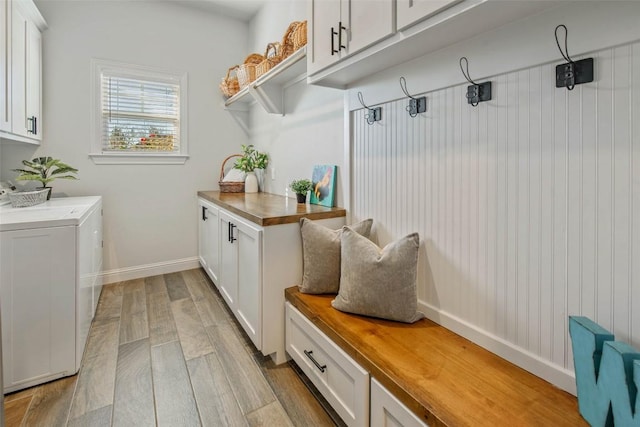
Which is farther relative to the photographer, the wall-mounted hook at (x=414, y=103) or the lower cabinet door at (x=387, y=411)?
the wall-mounted hook at (x=414, y=103)

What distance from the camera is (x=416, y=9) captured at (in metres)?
1.10

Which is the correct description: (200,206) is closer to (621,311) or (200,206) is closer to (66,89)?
(66,89)

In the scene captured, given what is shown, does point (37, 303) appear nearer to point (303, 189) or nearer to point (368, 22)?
point (303, 189)

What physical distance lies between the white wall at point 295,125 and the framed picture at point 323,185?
4 centimetres

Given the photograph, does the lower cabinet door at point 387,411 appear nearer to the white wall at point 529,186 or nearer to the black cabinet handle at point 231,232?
the white wall at point 529,186

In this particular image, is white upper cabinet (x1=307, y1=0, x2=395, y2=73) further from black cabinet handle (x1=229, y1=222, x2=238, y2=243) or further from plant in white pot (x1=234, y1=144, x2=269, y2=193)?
plant in white pot (x1=234, y1=144, x2=269, y2=193)

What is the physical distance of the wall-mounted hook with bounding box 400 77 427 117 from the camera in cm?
146

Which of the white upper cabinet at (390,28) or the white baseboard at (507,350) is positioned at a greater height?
the white upper cabinet at (390,28)

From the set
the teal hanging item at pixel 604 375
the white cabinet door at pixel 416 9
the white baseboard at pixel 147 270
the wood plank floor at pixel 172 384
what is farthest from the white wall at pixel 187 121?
the teal hanging item at pixel 604 375

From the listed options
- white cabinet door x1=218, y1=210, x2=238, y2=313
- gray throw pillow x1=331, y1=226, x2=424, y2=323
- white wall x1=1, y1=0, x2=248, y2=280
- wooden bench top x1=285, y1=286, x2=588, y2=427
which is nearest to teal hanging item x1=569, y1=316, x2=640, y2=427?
wooden bench top x1=285, y1=286, x2=588, y2=427

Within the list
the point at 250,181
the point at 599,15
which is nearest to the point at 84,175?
the point at 250,181

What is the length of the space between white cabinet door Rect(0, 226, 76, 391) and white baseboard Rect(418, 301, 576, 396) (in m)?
1.89

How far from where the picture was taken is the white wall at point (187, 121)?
2.77 m

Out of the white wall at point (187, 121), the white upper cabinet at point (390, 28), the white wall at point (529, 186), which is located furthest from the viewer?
the white wall at point (187, 121)
